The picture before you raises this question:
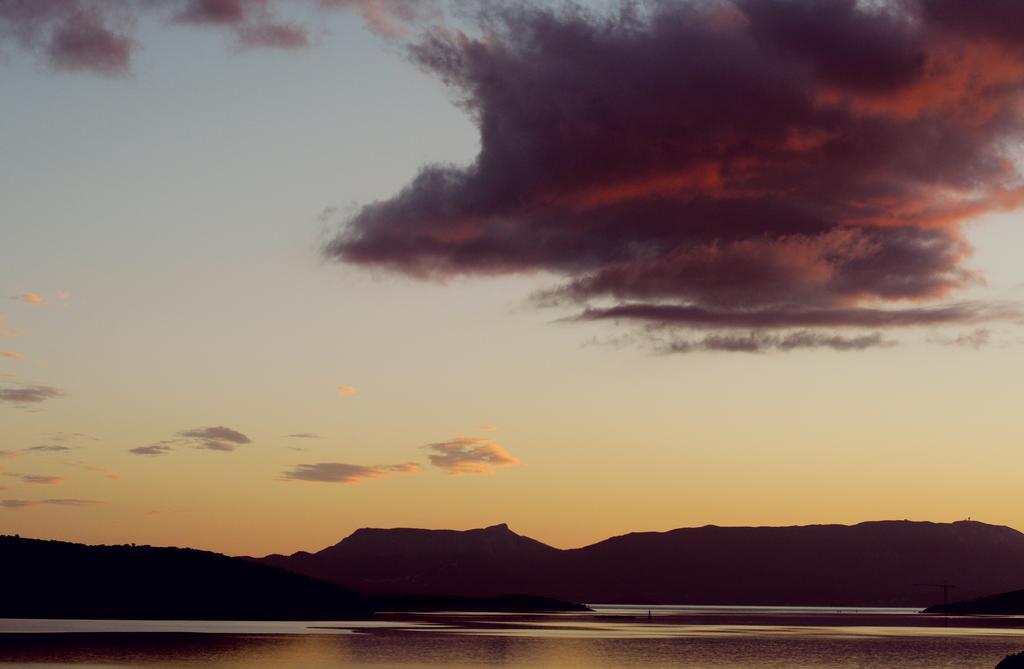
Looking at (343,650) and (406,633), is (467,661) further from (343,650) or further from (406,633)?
(406,633)

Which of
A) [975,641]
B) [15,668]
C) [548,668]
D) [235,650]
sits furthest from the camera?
[975,641]

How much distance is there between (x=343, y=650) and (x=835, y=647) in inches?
2591

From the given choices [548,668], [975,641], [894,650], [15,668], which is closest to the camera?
[15,668]

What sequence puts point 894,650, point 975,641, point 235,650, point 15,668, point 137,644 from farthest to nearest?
point 975,641 < point 894,650 < point 137,644 < point 235,650 < point 15,668

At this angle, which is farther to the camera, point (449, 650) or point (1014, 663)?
point (449, 650)

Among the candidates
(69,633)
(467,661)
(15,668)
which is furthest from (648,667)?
Result: (69,633)

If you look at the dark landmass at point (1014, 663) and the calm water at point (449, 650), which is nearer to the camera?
the dark landmass at point (1014, 663)

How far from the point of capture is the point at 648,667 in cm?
11256

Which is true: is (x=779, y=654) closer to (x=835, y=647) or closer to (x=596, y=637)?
(x=835, y=647)

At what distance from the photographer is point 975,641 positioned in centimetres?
18338

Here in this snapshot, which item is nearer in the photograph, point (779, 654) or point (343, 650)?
point (343, 650)

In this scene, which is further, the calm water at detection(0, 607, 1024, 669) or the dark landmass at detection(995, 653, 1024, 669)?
the calm water at detection(0, 607, 1024, 669)

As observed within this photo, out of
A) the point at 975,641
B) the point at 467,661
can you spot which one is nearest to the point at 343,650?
the point at 467,661

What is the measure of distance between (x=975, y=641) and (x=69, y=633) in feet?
414
